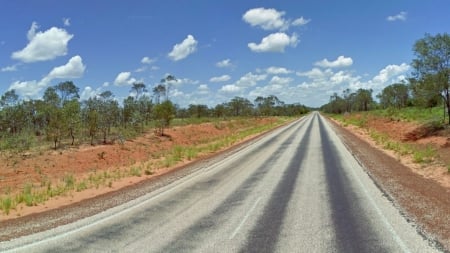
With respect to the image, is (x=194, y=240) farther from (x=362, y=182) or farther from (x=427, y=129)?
(x=427, y=129)

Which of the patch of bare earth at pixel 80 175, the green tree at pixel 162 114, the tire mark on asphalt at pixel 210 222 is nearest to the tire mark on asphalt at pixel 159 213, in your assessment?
the tire mark on asphalt at pixel 210 222

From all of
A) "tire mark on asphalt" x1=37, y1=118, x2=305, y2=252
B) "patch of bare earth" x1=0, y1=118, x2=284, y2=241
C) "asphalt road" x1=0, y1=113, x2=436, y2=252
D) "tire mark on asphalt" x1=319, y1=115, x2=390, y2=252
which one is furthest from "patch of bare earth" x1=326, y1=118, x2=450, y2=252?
"patch of bare earth" x1=0, y1=118, x2=284, y2=241

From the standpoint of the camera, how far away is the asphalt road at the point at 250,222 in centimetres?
881

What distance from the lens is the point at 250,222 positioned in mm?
10688

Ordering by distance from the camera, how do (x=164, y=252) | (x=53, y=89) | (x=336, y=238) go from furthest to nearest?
(x=53, y=89) → (x=336, y=238) → (x=164, y=252)

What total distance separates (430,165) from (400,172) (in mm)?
2360

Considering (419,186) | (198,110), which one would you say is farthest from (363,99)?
(419,186)

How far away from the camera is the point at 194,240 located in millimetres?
9281

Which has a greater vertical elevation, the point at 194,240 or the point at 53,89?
the point at 53,89

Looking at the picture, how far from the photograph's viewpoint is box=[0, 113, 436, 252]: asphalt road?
8.81m

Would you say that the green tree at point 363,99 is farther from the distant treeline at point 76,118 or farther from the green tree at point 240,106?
the distant treeline at point 76,118

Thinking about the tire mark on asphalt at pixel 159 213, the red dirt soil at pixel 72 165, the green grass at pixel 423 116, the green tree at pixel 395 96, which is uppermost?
the green tree at pixel 395 96

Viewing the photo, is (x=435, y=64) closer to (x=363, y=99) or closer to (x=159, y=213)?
(x=159, y=213)

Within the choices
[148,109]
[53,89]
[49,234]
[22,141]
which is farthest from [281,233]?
[53,89]
